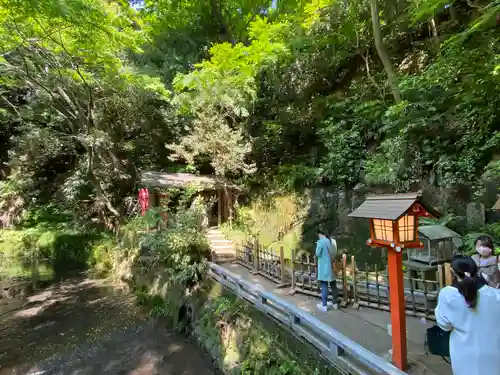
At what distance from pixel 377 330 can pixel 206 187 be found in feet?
32.9

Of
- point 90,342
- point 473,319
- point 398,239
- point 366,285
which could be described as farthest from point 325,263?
point 90,342

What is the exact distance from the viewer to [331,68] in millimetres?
14109

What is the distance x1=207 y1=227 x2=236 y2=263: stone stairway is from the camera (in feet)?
34.2

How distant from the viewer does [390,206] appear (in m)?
4.08

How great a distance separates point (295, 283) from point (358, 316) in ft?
6.13

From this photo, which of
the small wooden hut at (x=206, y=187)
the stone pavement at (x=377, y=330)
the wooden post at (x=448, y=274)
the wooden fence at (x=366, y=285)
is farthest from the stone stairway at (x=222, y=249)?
the wooden post at (x=448, y=274)

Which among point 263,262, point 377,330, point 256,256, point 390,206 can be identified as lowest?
point 377,330

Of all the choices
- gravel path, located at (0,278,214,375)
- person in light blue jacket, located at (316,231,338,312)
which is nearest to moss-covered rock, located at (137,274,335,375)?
gravel path, located at (0,278,214,375)

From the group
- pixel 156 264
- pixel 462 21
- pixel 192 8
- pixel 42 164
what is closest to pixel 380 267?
pixel 156 264

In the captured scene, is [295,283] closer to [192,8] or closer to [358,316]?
[358,316]

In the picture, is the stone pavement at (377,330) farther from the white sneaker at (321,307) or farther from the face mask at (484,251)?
the face mask at (484,251)

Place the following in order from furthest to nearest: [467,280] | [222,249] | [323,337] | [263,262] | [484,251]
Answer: [222,249] → [263,262] → [323,337] → [484,251] → [467,280]

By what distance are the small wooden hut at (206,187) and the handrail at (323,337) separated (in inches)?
286

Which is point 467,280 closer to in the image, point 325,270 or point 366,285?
point 325,270
